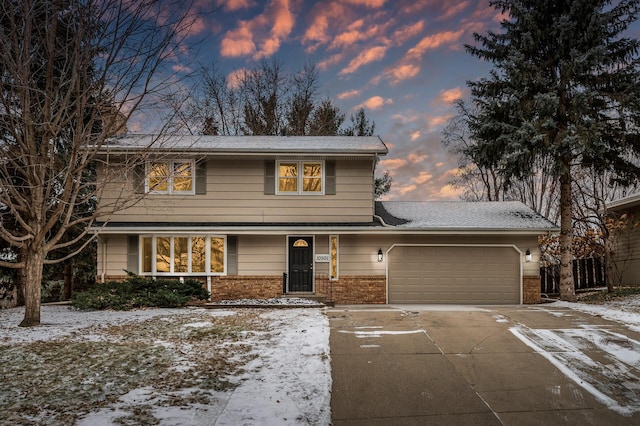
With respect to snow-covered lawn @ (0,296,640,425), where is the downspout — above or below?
above

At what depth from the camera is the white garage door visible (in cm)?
1423

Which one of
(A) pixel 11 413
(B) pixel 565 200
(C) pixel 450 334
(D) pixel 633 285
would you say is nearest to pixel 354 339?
(C) pixel 450 334

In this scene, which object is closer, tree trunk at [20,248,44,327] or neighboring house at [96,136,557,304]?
tree trunk at [20,248,44,327]

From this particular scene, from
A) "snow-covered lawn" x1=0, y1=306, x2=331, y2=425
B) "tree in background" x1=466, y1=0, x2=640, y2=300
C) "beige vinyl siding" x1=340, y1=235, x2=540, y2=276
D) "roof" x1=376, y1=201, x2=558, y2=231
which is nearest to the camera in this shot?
"snow-covered lawn" x1=0, y1=306, x2=331, y2=425

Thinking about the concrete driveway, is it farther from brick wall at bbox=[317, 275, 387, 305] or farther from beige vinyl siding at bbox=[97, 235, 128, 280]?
beige vinyl siding at bbox=[97, 235, 128, 280]

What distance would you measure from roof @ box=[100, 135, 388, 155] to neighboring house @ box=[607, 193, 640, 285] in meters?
9.99

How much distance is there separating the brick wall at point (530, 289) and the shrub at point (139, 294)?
405 inches

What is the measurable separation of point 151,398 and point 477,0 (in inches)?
593

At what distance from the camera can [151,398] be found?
469cm

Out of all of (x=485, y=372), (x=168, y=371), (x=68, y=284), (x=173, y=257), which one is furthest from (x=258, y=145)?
(x=68, y=284)

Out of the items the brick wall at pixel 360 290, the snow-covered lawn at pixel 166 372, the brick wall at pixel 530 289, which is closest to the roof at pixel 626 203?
the brick wall at pixel 530 289

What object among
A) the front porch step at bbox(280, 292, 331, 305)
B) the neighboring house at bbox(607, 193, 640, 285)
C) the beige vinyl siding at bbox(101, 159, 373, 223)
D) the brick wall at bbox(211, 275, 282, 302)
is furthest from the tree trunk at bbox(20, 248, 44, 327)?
the neighboring house at bbox(607, 193, 640, 285)

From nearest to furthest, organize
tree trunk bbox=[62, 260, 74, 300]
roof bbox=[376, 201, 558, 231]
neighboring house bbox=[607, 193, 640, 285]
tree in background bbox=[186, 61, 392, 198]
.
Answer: roof bbox=[376, 201, 558, 231], neighboring house bbox=[607, 193, 640, 285], tree trunk bbox=[62, 260, 74, 300], tree in background bbox=[186, 61, 392, 198]

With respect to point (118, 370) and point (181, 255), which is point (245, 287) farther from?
point (118, 370)
